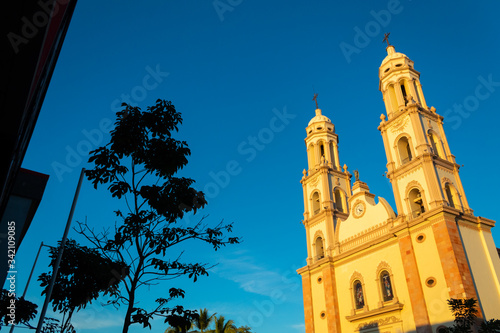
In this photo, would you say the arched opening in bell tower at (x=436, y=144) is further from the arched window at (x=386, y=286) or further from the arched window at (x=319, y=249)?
the arched window at (x=319, y=249)

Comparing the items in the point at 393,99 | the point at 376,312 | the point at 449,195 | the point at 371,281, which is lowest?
the point at 376,312

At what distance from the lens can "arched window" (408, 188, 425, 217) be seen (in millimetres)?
24531

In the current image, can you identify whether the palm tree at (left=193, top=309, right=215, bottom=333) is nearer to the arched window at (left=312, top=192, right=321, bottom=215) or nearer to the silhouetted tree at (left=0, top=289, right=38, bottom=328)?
the arched window at (left=312, top=192, right=321, bottom=215)

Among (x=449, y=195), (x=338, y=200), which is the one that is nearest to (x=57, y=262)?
(x=449, y=195)

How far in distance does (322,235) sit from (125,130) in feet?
86.1

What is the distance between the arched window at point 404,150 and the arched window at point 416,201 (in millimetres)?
2793

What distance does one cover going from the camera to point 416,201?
25.0m

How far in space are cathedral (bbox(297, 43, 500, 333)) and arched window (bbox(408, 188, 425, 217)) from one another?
71 millimetres

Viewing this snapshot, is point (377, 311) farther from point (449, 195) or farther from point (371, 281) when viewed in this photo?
point (449, 195)

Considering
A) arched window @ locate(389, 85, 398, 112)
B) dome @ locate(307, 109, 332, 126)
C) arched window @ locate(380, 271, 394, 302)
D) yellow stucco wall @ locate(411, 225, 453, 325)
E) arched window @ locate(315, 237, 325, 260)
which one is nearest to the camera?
yellow stucco wall @ locate(411, 225, 453, 325)

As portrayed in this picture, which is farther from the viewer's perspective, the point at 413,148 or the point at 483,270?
the point at 413,148

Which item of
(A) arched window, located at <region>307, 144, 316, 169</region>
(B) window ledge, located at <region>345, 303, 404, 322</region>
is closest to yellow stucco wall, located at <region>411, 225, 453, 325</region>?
(B) window ledge, located at <region>345, 303, 404, 322</region>

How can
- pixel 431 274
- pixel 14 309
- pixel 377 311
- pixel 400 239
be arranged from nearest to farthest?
1. pixel 14 309
2. pixel 431 274
3. pixel 377 311
4. pixel 400 239

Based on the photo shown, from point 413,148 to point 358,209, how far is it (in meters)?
6.54
